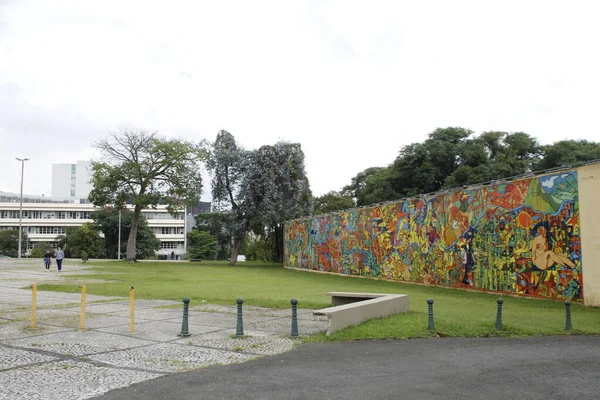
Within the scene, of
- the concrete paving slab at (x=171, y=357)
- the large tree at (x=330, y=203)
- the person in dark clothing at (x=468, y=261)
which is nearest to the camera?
the concrete paving slab at (x=171, y=357)

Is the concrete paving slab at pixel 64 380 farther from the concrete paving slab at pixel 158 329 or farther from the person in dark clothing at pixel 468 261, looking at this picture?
the person in dark clothing at pixel 468 261

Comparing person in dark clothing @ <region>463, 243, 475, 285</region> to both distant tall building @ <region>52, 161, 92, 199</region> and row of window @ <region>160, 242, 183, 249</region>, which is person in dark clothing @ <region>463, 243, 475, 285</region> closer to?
row of window @ <region>160, 242, 183, 249</region>

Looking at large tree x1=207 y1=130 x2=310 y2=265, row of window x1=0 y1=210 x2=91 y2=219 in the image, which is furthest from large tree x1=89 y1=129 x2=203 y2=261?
row of window x1=0 y1=210 x2=91 y2=219

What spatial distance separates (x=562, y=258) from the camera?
16.9 m

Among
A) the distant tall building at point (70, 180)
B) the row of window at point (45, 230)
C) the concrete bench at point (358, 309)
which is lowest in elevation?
the concrete bench at point (358, 309)

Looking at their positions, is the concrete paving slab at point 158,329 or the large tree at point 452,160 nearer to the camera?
the concrete paving slab at point 158,329

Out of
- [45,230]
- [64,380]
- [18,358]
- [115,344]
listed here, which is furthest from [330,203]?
[45,230]

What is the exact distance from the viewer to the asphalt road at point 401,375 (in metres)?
6.23

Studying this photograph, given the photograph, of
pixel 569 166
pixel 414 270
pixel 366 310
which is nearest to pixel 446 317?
pixel 366 310

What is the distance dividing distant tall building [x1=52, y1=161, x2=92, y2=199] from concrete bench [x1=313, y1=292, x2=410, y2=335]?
123585 millimetres

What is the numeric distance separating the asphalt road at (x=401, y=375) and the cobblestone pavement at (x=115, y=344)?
56 centimetres

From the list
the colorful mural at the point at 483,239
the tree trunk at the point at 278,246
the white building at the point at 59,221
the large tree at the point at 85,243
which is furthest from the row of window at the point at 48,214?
the colorful mural at the point at 483,239

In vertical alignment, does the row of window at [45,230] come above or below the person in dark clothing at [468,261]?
above

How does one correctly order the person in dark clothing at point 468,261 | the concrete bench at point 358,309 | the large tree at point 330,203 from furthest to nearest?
the large tree at point 330,203, the person in dark clothing at point 468,261, the concrete bench at point 358,309
